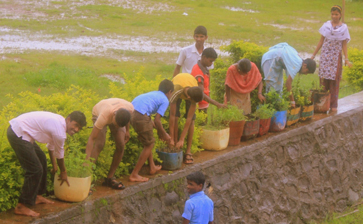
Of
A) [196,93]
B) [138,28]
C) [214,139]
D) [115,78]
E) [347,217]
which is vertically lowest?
[347,217]

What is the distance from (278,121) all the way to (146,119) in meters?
2.99

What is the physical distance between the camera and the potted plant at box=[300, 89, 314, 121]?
8115 millimetres

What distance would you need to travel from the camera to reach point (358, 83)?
12.4 m

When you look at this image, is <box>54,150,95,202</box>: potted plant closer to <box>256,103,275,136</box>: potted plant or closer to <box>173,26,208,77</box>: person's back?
<box>173,26,208,77</box>: person's back

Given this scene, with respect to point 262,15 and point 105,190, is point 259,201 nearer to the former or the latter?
point 105,190

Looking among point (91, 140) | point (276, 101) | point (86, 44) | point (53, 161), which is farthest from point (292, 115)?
point (86, 44)

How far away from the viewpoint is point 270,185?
7188 mm

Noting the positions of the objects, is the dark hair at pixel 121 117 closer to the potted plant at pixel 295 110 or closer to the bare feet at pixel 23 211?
the bare feet at pixel 23 211

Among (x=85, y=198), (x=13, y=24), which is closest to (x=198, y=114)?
(x=85, y=198)

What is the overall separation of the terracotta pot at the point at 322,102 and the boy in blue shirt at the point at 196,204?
191 inches

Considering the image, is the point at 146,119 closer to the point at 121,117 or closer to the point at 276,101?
the point at 121,117

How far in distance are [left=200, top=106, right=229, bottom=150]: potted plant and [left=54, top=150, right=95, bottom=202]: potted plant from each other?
223 centimetres

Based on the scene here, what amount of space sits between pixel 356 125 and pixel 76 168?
643 cm

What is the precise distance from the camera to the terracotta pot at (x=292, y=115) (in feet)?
25.6
